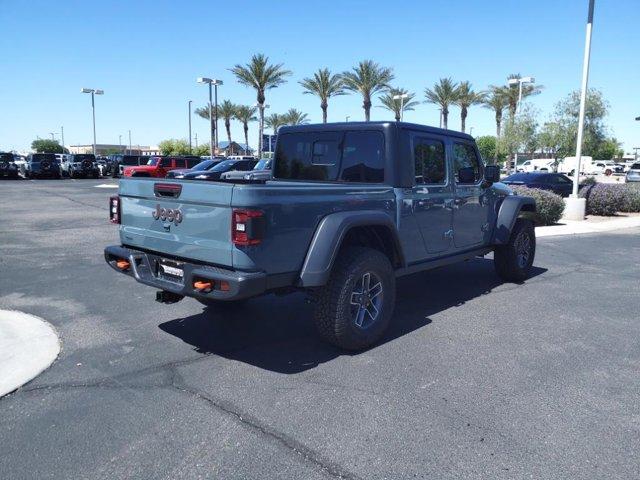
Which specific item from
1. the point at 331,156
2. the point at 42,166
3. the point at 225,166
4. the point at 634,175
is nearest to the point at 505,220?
the point at 331,156

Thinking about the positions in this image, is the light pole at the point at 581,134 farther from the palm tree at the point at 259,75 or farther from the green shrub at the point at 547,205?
the palm tree at the point at 259,75

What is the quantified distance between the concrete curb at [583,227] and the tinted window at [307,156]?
8.92 meters

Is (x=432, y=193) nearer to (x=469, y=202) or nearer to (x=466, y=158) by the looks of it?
(x=469, y=202)

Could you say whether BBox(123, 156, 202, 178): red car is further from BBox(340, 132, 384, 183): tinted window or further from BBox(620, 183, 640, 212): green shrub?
BBox(340, 132, 384, 183): tinted window

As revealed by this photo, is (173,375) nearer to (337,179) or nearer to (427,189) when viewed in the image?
(337,179)

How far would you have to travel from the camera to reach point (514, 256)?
733cm

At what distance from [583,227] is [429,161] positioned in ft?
36.8

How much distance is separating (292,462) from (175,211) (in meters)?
2.17

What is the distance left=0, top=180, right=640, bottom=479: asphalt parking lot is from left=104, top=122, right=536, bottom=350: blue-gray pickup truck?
0.54 metres

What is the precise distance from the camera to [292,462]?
3.00 meters

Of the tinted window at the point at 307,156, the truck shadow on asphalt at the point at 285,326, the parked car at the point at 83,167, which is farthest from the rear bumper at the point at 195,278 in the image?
the parked car at the point at 83,167

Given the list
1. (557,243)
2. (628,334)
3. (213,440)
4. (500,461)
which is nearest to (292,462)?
(213,440)

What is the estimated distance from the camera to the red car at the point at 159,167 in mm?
27509

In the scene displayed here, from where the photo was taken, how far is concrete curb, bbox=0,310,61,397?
408 cm
